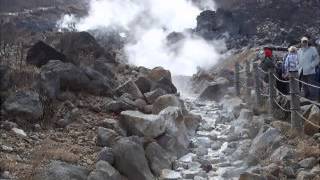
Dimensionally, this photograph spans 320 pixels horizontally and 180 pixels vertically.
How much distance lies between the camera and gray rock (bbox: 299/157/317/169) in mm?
7590

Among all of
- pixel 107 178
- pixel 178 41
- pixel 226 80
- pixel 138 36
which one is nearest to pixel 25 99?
pixel 107 178

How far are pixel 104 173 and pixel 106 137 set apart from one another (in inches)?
63.1

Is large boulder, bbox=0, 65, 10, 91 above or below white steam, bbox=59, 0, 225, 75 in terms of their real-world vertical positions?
below

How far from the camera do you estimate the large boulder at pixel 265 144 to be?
854cm

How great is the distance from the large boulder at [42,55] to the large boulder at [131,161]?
21.8 ft

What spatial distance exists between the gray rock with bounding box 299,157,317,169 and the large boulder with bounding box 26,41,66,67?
836cm

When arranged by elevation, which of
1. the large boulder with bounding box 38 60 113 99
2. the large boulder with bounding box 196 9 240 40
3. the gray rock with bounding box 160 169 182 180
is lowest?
the gray rock with bounding box 160 169 182 180

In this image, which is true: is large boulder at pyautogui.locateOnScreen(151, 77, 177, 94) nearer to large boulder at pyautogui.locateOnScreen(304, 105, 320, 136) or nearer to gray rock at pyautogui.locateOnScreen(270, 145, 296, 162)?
large boulder at pyautogui.locateOnScreen(304, 105, 320, 136)

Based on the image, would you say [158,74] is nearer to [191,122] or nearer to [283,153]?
[191,122]

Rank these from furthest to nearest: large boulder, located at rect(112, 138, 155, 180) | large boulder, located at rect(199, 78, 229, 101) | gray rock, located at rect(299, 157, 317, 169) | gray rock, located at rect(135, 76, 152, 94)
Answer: large boulder, located at rect(199, 78, 229, 101) → gray rock, located at rect(135, 76, 152, 94) → large boulder, located at rect(112, 138, 155, 180) → gray rock, located at rect(299, 157, 317, 169)

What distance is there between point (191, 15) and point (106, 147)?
48645mm

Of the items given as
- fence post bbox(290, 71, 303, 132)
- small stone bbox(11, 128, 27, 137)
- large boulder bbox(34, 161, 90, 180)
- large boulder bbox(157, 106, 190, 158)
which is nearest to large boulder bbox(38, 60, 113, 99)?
small stone bbox(11, 128, 27, 137)

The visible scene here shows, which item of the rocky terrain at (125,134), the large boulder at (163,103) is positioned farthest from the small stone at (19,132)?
the large boulder at (163,103)

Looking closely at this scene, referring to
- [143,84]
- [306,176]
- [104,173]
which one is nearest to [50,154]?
[104,173]
